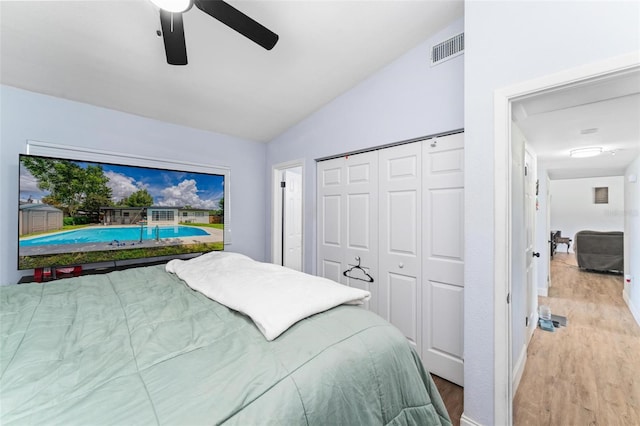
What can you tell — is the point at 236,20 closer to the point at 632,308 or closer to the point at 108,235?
the point at 108,235

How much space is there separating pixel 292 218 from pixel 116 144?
2399 mm

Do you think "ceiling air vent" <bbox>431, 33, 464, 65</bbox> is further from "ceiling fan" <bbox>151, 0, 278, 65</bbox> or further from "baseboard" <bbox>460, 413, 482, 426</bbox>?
"baseboard" <bbox>460, 413, 482, 426</bbox>

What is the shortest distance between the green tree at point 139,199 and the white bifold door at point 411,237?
6.45ft

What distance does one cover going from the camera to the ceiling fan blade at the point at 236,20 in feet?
4.34

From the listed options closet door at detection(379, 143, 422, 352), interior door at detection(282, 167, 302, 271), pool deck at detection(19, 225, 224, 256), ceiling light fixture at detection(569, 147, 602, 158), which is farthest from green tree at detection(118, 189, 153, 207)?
ceiling light fixture at detection(569, 147, 602, 158)

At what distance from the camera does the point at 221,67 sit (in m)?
2.25

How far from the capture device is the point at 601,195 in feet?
25.1

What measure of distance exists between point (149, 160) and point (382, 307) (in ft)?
9.43

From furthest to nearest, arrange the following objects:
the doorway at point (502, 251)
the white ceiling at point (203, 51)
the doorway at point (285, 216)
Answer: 1. the doorway at point (285, 216)
2. the white ceiling at point (203, 51)
3. the doorway at point (502, 251)

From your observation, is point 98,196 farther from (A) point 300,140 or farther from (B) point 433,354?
(B) point 433,354

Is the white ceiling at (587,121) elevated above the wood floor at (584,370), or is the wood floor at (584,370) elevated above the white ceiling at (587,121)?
the white ceiling at (587,121)

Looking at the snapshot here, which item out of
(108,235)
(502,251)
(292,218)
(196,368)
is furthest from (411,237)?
(108,235)

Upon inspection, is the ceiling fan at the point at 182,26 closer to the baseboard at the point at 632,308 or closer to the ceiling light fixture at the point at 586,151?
the ceiling light fixture at the point at 586,151

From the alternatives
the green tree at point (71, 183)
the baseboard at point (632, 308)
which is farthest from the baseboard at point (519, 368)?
the green tree at point (71, 183)
